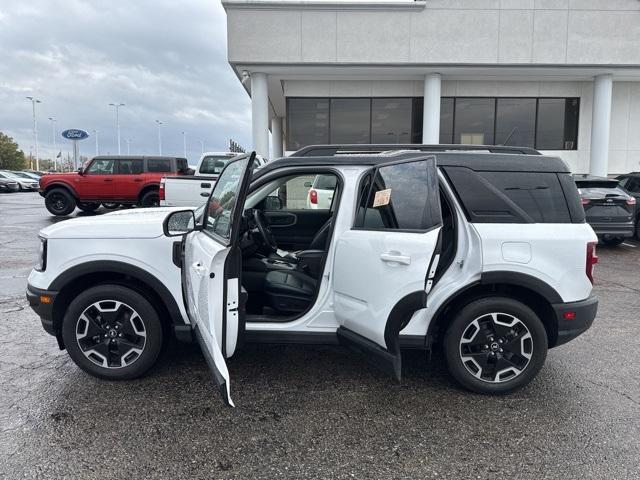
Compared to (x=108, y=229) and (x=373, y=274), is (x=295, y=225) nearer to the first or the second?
(x=108, y=229)

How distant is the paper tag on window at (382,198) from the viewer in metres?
3.02

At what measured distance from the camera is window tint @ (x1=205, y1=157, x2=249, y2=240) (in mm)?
2814

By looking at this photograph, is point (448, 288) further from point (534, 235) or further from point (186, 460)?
point (186, 460)

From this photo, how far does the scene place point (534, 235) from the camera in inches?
127

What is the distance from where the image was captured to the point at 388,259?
288 cm

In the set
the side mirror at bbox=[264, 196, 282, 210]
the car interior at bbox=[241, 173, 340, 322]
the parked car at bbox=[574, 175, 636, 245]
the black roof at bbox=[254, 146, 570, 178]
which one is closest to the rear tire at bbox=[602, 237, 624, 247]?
the parked car at bbox=[574, 175, 636, 245]

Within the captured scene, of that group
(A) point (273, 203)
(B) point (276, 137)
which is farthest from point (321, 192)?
(B) point (276, 137)

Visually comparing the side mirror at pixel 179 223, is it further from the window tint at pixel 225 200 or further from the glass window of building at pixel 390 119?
the glass window of building at pixel 390 119

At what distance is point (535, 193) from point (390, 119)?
14.3 m

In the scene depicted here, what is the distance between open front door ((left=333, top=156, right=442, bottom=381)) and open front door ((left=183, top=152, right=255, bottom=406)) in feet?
2.52

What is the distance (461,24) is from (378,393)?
14.6 meters

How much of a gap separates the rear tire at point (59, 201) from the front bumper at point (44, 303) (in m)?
13.1

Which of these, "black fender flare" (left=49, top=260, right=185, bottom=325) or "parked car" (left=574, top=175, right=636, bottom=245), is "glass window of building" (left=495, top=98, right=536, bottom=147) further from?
"black fender flare" (left=49, top=260, right=185, bottom=325)

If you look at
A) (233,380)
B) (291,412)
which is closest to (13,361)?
(233,380)
